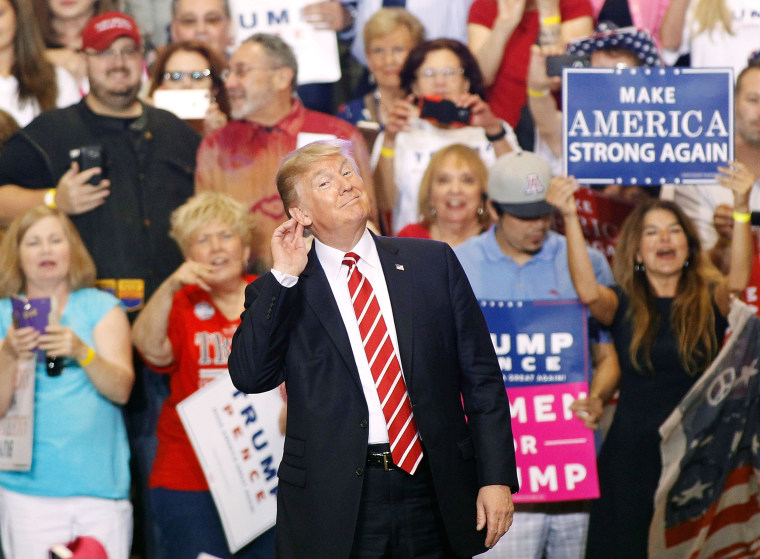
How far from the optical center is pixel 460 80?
5219 millimetres

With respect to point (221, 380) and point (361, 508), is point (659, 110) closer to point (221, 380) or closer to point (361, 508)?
point (221, 380)

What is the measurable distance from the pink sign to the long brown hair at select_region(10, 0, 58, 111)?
2674 millimetres

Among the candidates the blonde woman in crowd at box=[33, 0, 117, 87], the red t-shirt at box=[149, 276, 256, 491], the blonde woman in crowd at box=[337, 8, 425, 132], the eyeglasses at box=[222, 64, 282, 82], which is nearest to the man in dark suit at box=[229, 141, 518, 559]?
the red t-shirt at box=[149, 276, 256, 491]

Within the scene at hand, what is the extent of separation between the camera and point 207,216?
181 inches

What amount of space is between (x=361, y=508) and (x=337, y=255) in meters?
Answer: 0.66

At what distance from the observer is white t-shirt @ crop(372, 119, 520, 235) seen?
5.15m

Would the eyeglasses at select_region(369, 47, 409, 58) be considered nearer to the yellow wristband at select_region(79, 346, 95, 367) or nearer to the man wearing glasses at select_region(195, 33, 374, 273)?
the man wearing glasses at select_region(195, 33, 374, 273)

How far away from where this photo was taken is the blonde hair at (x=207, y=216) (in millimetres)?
4609

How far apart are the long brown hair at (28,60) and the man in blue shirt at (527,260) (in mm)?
2211

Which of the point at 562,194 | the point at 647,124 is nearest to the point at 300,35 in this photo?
the point at 562,194

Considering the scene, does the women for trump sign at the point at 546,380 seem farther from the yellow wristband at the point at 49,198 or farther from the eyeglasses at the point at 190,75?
the yellow wristband at the point at 49,198

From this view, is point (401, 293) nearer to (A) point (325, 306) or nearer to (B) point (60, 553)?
(A) point (325, 306)

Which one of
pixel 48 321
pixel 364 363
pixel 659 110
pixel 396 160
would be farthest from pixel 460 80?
pixel 364 363

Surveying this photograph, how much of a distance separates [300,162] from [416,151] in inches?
86.6
